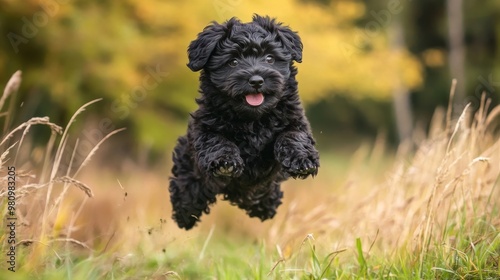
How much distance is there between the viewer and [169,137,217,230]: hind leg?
4.33m

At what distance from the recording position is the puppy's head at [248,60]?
140 inches

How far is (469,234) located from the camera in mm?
4332

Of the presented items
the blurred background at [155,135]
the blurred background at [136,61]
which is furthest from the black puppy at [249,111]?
the blurred background at [136,61]

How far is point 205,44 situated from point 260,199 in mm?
1154

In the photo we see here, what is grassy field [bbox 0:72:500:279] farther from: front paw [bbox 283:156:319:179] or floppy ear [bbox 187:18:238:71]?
floppy ear [bbox 187:18:238:71]

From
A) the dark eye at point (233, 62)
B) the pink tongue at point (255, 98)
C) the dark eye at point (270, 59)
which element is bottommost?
the pink tongue at point (255, 98)

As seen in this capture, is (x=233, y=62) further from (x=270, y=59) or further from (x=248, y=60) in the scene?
(x=270, y=59)

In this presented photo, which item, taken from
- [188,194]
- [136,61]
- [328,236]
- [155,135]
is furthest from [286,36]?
[155,135]

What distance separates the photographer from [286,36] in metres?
3.87

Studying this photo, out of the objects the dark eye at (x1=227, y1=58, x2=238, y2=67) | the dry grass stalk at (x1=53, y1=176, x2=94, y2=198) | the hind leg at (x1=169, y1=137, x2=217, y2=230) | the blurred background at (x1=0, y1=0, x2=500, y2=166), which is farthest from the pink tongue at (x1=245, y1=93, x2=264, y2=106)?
the blurred background at (x1=0, y1=0, x2=500, y2=166)

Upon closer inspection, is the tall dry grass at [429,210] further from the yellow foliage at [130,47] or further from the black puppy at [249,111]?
the yellow foliage at [130,47]

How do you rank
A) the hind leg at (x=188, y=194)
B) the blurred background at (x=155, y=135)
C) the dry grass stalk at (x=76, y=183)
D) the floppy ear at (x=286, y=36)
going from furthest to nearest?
the blurred background at (x=155, y=135)
the hind leg at (x=188, y=194)
the floppy ear at (x=286, y=36)
the dry grass stalk at (x=76, y=183)

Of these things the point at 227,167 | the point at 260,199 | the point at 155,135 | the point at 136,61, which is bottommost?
the point at 227,167

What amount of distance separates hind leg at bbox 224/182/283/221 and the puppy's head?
68 cm
